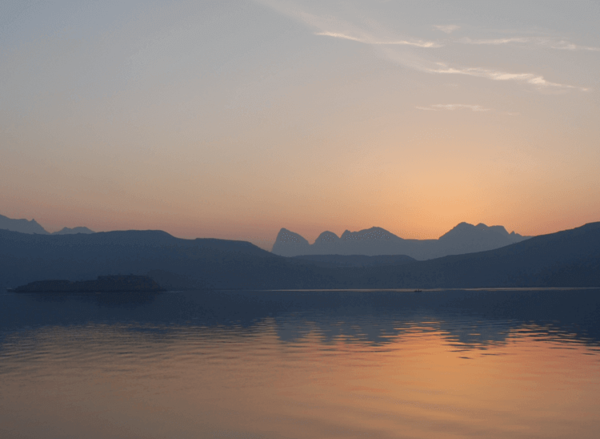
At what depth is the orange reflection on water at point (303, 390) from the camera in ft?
79.2

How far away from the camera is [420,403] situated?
94.2 feet

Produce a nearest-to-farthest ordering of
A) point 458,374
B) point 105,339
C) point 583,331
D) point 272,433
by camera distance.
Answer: point 272,433 < point 458,374 < point 105,339 < point 583,331

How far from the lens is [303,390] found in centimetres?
3231

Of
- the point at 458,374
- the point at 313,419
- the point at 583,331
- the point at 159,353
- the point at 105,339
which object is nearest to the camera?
the point at 313,419

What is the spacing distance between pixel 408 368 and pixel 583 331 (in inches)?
1536

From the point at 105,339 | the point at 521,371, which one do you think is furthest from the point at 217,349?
the point at 521,371

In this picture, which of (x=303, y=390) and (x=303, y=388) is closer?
(x=303, y=390)

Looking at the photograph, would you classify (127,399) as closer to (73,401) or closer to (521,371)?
(73,401)

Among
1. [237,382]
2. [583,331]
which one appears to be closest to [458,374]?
[237,382]

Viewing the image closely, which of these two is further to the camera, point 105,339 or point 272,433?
point 105,339

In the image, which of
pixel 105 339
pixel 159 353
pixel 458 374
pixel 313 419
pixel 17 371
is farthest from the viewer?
pixel 105 339

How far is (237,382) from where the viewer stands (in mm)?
35031

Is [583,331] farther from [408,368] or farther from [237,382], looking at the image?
[237,382]

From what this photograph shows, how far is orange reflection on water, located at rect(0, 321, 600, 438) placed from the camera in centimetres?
2414
